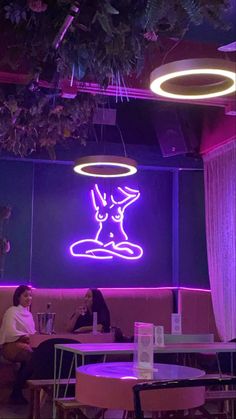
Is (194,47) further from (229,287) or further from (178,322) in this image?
(229,287)

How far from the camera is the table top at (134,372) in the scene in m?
3.28

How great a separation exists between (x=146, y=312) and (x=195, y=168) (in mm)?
2230

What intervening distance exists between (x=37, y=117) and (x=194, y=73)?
167 cm

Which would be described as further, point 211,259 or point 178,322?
point 211,259

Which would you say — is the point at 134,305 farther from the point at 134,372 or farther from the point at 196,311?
the point at 134,372

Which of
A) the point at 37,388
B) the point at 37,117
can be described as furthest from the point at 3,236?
the point at 37,117

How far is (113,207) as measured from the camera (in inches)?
342

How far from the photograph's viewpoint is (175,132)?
8133 mm

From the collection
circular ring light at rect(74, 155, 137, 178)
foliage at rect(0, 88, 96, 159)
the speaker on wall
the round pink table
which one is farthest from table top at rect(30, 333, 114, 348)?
the speaker on wall

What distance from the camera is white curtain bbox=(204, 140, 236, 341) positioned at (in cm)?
711

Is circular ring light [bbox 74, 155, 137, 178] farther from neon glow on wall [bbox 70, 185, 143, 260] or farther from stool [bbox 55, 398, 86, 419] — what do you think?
stool [bbox 55, 398, 86, 419]

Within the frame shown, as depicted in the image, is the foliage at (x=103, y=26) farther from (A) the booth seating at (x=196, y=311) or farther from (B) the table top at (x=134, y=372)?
(A) the booth seating at (x=196, y=311)

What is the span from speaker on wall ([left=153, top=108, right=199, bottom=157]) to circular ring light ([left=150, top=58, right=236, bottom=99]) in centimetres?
403

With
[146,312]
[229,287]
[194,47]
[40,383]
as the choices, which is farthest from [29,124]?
[146,312]
